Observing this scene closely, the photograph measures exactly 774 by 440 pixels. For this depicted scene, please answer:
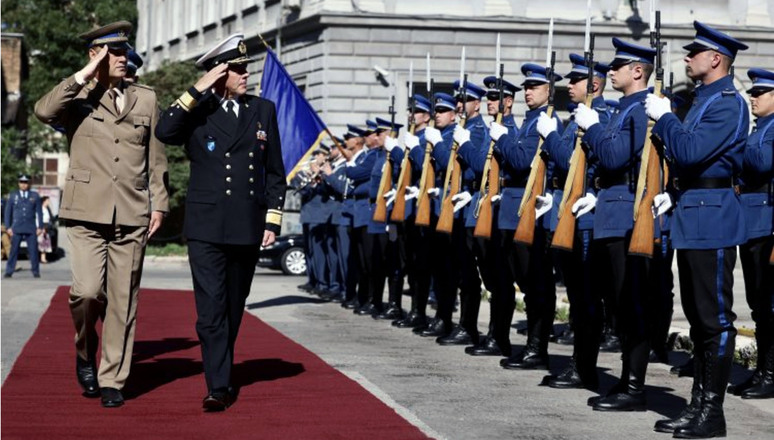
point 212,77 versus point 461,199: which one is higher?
point 212,77

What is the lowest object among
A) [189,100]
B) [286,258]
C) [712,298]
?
[286,258]

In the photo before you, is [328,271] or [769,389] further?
[328,271]

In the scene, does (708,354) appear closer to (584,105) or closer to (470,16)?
(584,105)

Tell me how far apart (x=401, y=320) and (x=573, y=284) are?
561 cm

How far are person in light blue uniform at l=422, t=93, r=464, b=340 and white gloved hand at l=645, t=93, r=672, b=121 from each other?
17.0 ft

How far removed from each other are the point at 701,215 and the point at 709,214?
1.6 inches

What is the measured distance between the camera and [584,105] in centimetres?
954

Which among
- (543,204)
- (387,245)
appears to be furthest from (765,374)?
(387,245)

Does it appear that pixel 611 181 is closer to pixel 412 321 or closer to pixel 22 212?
pixel 412 321

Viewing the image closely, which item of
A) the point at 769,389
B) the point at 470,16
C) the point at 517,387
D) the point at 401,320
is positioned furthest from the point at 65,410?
the point at 470,16

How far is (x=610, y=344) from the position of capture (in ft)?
43.9

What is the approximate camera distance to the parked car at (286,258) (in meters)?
27.4

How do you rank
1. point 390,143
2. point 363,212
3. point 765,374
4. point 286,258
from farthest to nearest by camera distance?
point 286,258 < point 363,212 < point 390,143 < point 765,374

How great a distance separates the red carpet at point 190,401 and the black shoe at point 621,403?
1.25m
